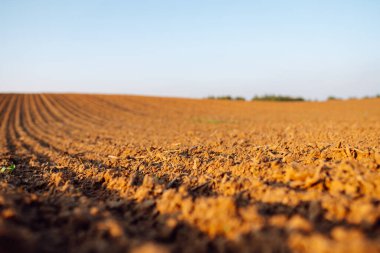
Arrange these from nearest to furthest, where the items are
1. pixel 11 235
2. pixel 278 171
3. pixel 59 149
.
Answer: pixel 11 235 < pixel 278 171 < pixel 59 149

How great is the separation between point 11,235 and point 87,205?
0.93 metres

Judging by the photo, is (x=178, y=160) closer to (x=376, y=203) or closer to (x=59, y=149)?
(x=376, y=203)

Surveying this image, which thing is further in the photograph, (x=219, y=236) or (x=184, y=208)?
(x=184, y=208)

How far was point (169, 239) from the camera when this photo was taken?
6.19ft

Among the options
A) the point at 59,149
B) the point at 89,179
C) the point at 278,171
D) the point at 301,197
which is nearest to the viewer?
the point at 301,197

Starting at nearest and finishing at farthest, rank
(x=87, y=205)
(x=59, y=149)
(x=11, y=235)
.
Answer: (x=11, y=235), (x=87, y=205), (x=59, y=149)

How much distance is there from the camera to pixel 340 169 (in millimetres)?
2844

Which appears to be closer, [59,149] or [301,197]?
[301,197]

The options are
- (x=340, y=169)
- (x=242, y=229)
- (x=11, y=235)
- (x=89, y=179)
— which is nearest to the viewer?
(x=11, y=235)

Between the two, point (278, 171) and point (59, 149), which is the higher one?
point (278, 171)

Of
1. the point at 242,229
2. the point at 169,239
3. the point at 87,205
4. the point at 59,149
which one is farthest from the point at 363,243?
the point at 59,149

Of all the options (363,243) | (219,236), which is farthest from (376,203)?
(219,236)

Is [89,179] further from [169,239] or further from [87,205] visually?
[169,239]

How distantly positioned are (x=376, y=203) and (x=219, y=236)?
1.26m
